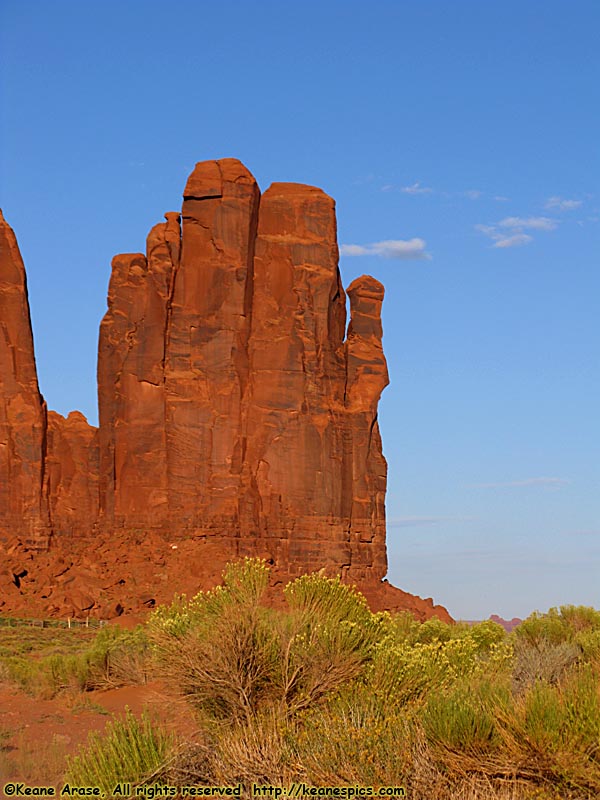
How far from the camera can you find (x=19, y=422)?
6259cm

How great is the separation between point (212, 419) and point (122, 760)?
161 ft

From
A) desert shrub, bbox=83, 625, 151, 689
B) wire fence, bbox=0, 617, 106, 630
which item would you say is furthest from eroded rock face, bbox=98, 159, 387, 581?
desert shrub, bbox=83, 625, 151, 689

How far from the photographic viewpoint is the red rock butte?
60.0 meters

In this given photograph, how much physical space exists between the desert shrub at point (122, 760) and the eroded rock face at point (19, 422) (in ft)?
163

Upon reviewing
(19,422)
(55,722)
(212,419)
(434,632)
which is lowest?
(55,722)

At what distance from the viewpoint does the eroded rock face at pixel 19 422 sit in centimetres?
6162

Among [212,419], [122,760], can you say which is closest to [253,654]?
[122,760]

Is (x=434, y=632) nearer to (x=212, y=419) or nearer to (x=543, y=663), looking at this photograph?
(x=543, y=663)

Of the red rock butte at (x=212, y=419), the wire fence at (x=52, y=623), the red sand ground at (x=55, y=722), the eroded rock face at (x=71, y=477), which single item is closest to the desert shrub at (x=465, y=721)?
the red sand ground at (x=55, y=722)

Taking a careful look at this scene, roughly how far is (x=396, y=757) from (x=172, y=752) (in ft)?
9.37

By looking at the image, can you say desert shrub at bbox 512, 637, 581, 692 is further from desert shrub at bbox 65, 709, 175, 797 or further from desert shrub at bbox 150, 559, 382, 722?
desert shrub at bbox 65, 709, 175, 797

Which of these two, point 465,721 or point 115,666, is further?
point 115,666

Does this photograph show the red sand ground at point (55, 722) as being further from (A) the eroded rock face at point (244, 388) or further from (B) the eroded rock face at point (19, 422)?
(B) the eroded rock face at point (19, 422)

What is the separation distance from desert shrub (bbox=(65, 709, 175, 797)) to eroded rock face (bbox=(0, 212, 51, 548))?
49775 millimetres
